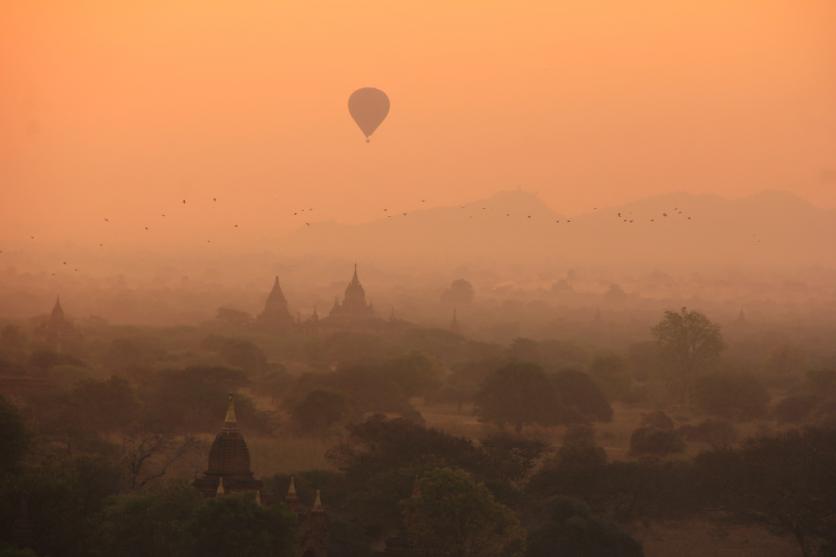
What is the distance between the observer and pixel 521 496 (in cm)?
5722

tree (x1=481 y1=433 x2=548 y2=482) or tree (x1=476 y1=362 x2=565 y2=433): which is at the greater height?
tree (x1=476 y1=362 x2=565 y2=433)

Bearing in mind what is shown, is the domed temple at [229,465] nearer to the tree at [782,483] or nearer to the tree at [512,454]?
the tree at [512,454]

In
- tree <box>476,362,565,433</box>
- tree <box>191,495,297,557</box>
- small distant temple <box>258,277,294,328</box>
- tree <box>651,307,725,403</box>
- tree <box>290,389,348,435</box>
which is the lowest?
tree <box>191,495,297,557</box>

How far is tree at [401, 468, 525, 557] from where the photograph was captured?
49.2 metres

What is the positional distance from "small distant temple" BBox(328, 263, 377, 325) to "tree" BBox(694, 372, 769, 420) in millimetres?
48083

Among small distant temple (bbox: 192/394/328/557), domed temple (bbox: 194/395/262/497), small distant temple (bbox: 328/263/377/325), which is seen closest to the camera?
small distant temple (bbox: 192/394/328/557)

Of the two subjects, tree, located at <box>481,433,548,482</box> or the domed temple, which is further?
tree, located at <box>481,433,548,482</box>

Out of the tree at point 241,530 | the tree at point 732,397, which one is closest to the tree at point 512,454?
the tree at point 241,530

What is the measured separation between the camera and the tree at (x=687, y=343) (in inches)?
4060

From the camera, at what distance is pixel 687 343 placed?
104375 mm

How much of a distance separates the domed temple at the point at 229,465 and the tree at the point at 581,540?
9.18 meters

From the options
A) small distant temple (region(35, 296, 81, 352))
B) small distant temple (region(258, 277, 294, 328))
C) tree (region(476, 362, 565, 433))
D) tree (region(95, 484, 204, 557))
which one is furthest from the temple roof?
small distant temple (region(258, 277, 294, 328))

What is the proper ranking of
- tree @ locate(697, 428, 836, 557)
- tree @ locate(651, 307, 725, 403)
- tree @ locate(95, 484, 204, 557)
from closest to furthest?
tree @ locate(95, 484, 204, 557)
tree @ locate(697, 428, 836, 557)
tree @ locate(651, 307, 725, 403)

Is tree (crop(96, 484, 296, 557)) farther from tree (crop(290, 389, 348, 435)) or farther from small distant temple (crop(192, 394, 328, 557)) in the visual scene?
tree (crop(290, 389, 348, 435))
